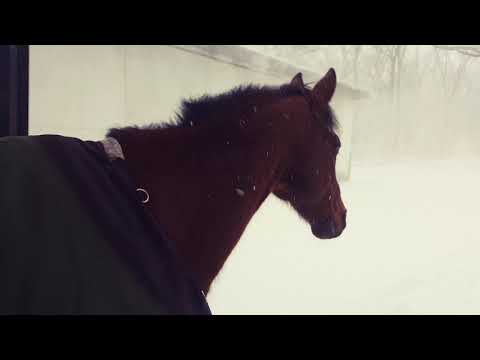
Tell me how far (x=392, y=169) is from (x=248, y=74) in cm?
579

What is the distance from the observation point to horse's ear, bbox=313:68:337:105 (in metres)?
1.27

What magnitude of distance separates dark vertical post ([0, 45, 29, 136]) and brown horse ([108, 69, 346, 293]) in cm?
116

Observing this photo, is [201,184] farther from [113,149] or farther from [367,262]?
[367,262]

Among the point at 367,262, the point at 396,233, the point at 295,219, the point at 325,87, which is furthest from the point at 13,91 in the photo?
the point at 396,233

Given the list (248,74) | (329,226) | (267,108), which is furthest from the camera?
(248,74)

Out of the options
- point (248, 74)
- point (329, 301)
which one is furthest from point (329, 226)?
point (248, 74)

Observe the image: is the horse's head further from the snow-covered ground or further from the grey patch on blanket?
the grey patch on blanket

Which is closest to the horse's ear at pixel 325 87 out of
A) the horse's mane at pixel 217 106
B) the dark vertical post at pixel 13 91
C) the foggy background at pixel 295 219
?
the horse's mane at pixel 217 106

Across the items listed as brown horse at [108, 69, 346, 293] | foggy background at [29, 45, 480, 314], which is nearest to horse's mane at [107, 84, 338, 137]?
brown horse at [108, 69, 346, 293]

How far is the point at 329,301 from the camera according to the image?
2.72m

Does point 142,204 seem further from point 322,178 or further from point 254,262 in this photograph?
point 254,262

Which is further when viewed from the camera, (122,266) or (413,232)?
(413,232)

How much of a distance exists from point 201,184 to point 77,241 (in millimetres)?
378
